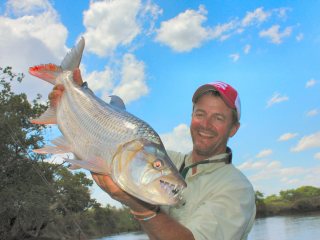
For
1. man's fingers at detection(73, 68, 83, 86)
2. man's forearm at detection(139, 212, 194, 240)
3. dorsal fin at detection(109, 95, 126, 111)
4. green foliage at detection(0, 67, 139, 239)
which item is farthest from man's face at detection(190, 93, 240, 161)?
green foliage at detection(0, 67, 139, 239)

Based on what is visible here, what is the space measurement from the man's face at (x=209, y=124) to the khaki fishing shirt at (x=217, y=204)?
0.22 metres

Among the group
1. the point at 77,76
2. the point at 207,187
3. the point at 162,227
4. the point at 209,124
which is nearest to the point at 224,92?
the point at 209,124

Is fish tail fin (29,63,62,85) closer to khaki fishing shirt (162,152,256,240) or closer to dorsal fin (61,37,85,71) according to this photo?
dorsal fin (61,37,85,71)

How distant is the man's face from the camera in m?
3.58

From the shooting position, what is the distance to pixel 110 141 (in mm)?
2562

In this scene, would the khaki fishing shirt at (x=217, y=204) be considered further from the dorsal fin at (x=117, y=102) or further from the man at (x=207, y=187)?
the dorsal fin at (x=117, y=102)

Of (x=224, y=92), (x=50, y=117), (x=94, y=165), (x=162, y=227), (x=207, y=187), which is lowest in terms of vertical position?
(x=162, y=227)

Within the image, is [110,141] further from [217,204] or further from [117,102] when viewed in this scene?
[217,204]

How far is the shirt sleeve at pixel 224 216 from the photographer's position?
2812 millimetres

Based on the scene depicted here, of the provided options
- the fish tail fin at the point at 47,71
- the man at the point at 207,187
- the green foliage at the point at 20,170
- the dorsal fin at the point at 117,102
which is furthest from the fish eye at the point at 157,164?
the green foliage at the point at 20,170

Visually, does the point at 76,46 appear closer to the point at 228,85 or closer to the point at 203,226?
the point at 228,85

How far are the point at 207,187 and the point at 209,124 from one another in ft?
2.03

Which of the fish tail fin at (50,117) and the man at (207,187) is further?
the fish tail fin at (50,117)

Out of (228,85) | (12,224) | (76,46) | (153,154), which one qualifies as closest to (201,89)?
(228,85)
